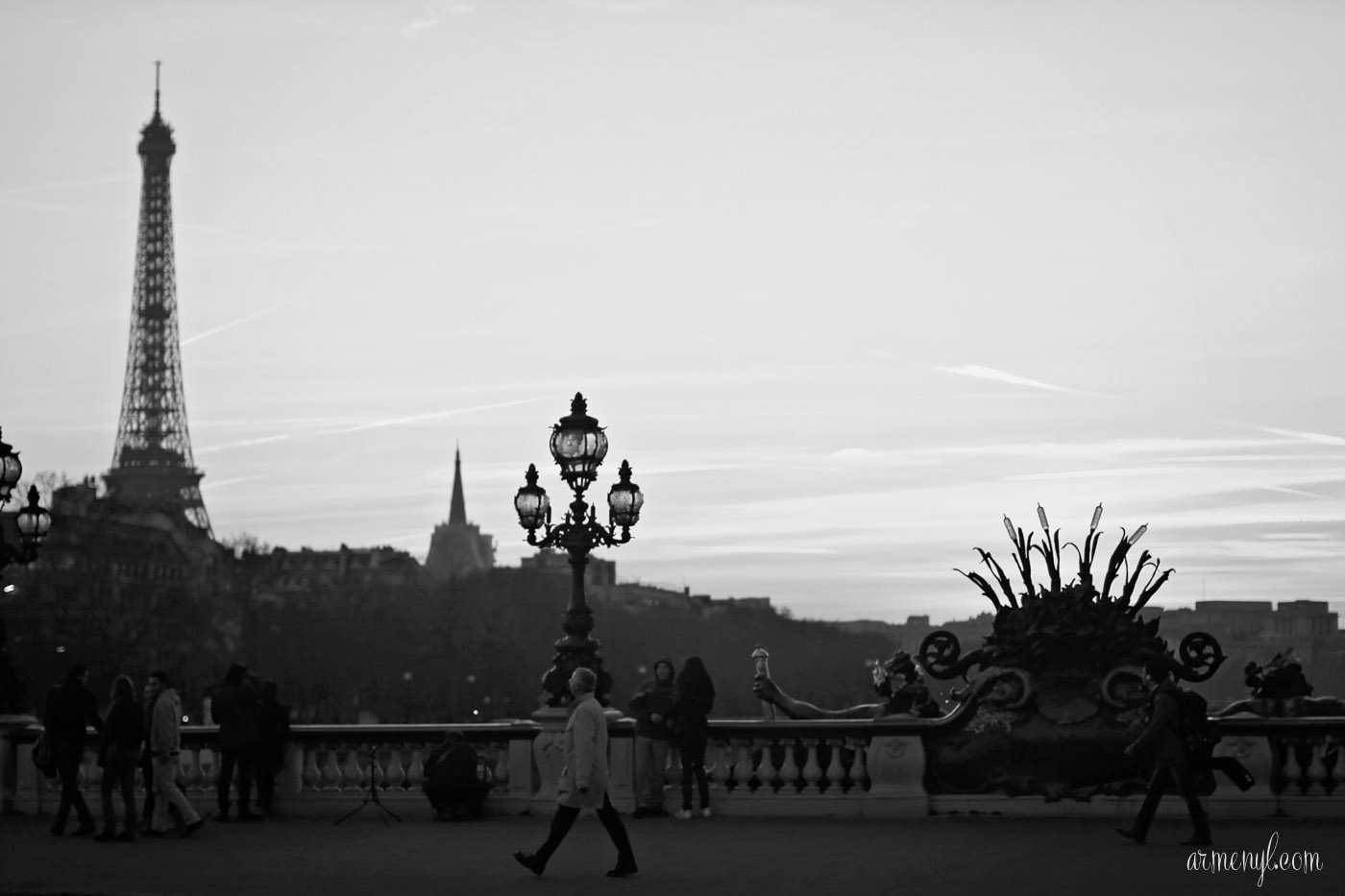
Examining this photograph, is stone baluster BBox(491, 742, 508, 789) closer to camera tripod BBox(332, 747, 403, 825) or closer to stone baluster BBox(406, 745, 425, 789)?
stone baluster BBox(406, 745, 425, 789)

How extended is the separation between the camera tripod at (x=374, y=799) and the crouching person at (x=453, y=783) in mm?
517

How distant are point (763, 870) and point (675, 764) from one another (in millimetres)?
6588

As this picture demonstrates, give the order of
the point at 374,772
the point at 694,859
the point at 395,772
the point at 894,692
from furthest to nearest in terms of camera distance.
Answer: the point at 894,692 → the point at 395,772 → the point at 374,772 → the point at 694,859

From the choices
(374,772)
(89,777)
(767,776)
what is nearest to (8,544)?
(89,777)

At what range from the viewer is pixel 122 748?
73.8 ft

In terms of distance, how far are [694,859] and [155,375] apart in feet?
430

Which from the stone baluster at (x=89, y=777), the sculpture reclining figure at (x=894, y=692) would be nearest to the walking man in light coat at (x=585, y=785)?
the sculpture reclining figure at (x=894, y=692)

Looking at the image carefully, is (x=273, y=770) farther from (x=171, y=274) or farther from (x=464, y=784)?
(x=171, y=274)

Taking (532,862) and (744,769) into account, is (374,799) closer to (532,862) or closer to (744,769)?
(744,769)

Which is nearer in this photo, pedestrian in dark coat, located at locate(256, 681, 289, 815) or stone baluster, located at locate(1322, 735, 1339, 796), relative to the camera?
stone baluster, located at locate(1322, 735, 1339, 796)

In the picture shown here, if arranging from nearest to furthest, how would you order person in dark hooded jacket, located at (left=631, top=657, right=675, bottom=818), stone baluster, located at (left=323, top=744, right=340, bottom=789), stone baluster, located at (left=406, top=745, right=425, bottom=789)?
person in dark hooded jacket, located at (left=631, top=657, right=675, bottom=818) < stone baluster, located at (left=406, top=745, right=425, bottom=789) < stone baluster, located at (left=323, top=744, right=340, bottom=789)

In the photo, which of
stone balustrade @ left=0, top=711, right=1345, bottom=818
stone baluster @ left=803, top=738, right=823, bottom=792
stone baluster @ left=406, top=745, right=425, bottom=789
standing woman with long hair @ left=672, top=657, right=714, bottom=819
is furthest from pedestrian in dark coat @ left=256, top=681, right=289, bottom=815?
stone baluster @ left=803, top=738, right=823, bottom=792

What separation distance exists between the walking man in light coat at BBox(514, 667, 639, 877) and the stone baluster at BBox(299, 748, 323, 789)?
7.82 metres
